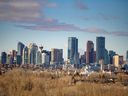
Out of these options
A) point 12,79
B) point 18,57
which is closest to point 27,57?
point 18,57

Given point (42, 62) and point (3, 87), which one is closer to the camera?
point (3, 87)

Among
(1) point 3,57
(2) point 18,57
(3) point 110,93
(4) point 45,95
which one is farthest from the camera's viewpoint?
(2) point 18,57

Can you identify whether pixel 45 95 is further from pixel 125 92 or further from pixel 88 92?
pixel 125 92

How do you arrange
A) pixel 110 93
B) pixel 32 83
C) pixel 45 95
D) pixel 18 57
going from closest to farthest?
pixel 45 95 < pixel 110 93 < pixel 32 83 < pixel 18 57

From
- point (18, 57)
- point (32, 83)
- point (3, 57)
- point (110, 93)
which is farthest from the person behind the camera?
point (18, 57)

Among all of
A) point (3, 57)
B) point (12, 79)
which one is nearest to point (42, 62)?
point (3, 57)

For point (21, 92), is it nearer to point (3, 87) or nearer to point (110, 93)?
point (3, 87)

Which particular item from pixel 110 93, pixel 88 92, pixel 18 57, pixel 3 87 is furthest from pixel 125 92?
pixel 18 57

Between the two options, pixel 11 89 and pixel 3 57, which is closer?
pixel 11 89

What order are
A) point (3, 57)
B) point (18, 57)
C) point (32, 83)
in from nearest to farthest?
point (32, 83) < point (3, 57) < point (18, 57)
